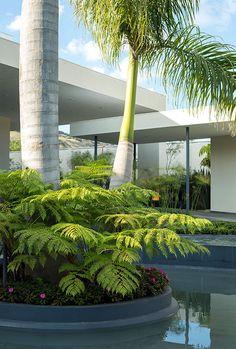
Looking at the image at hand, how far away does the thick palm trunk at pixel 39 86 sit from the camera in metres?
5.67

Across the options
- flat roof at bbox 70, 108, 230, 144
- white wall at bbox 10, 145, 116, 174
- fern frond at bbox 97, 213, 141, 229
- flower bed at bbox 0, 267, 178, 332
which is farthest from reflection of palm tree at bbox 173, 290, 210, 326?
white wall at bbox 10, 145, 116, 174

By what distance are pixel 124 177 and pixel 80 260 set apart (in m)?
1.63

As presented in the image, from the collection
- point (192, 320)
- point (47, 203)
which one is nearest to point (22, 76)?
point (47, 203)

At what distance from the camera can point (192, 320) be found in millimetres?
5512

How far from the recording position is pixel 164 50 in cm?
772

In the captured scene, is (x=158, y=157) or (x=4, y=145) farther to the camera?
(x=158, y=157)

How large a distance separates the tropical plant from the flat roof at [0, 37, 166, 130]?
363 inches

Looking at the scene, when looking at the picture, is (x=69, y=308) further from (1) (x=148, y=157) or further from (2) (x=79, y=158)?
(2) (x=79, y=158)

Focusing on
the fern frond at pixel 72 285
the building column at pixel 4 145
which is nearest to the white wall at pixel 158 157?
the building column at pixel 4 145

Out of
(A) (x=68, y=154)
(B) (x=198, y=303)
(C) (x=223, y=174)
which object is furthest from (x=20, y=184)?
(A) (x=68, y=154)

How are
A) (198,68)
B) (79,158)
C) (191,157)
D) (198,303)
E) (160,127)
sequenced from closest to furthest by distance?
(198,303) → (198,68) → (160,127) → (191,157) → (79,158)

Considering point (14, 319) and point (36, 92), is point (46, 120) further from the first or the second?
point (14, 319)

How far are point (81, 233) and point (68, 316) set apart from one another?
3.23ft

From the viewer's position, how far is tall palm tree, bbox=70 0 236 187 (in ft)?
23.2
